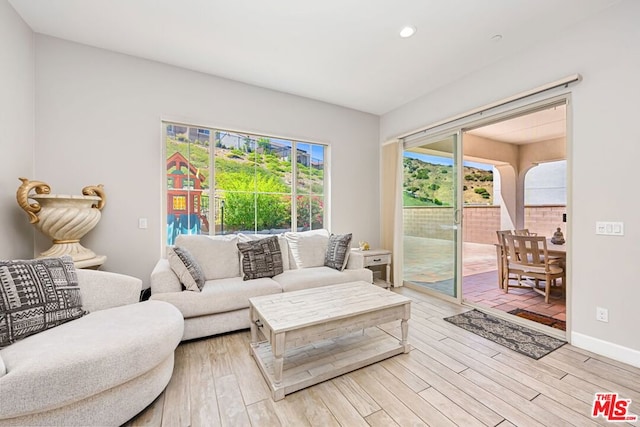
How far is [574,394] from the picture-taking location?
1.67 metres

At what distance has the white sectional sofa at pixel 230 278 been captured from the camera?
2346 millimetres

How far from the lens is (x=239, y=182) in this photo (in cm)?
356

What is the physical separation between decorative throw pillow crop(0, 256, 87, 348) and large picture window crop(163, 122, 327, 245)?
56.3 inches

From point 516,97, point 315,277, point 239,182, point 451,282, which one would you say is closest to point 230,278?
point 315,277

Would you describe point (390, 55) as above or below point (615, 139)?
above

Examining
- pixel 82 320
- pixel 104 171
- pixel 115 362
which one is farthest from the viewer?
pixel 104 171

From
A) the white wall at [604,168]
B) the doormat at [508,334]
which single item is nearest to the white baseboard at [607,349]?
the white wall at [604,168]

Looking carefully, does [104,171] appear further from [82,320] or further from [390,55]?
[390,55]

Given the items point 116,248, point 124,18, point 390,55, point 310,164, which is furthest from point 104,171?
point 390,55

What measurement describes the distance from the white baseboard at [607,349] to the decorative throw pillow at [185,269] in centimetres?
347

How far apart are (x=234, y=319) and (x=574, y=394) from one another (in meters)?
2.65

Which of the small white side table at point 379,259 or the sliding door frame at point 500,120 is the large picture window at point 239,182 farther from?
the sliding door frame at point 500,120

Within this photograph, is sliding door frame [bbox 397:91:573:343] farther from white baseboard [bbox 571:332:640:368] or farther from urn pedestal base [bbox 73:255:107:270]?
urn pedestal base [bbox 73:255:107:270]

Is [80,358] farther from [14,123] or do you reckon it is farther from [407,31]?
[407,31]
